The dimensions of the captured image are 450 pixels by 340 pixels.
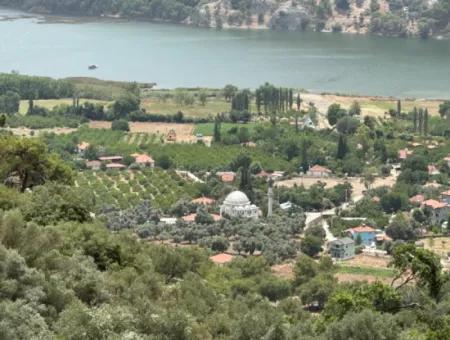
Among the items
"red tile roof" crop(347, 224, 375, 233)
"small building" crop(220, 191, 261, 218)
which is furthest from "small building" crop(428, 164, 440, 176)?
"small building" crop(220, 191, 261, 218)

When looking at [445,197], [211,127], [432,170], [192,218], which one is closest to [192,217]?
[192,218]

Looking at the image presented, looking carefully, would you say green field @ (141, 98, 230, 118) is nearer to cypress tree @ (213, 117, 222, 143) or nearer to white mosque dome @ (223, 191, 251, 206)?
cypress tree @ (213, 117, 222, 143)

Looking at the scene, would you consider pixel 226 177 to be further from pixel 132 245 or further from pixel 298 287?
pixel 132 245

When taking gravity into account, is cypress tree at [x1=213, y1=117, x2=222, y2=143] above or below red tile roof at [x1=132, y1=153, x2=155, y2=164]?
above

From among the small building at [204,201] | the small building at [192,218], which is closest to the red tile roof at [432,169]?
the small building at [204,201]

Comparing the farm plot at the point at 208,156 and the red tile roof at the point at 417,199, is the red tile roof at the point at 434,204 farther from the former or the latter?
the farm plot at the point at 208,156

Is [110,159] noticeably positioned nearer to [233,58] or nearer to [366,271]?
[366,271]

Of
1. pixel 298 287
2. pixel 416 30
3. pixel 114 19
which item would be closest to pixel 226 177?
pixel 298 287
